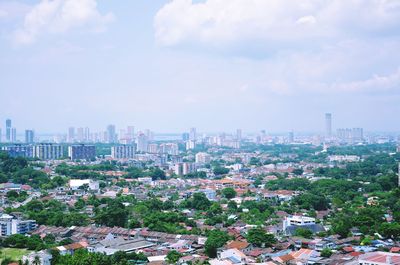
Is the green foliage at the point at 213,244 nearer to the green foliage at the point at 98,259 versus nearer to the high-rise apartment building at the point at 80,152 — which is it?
the green foliage at the point at 98,259

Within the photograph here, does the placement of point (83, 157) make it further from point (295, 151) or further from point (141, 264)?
point (141, 264)

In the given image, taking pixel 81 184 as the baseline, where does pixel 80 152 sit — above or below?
above

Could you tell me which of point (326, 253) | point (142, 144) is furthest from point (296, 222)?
point (142, 144)

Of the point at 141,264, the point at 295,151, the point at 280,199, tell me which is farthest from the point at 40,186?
the point at 295,151

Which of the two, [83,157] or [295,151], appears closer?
[83,157]

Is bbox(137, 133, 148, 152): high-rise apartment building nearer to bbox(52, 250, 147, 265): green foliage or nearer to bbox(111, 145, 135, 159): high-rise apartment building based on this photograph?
bbox(111, 145, 135, 159): high-rise apartment building

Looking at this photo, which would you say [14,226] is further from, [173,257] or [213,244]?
[213,244]

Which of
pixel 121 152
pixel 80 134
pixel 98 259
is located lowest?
pixel 98 259

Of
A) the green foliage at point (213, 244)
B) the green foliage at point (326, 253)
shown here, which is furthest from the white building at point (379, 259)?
the green foliage at point (213, 244)
